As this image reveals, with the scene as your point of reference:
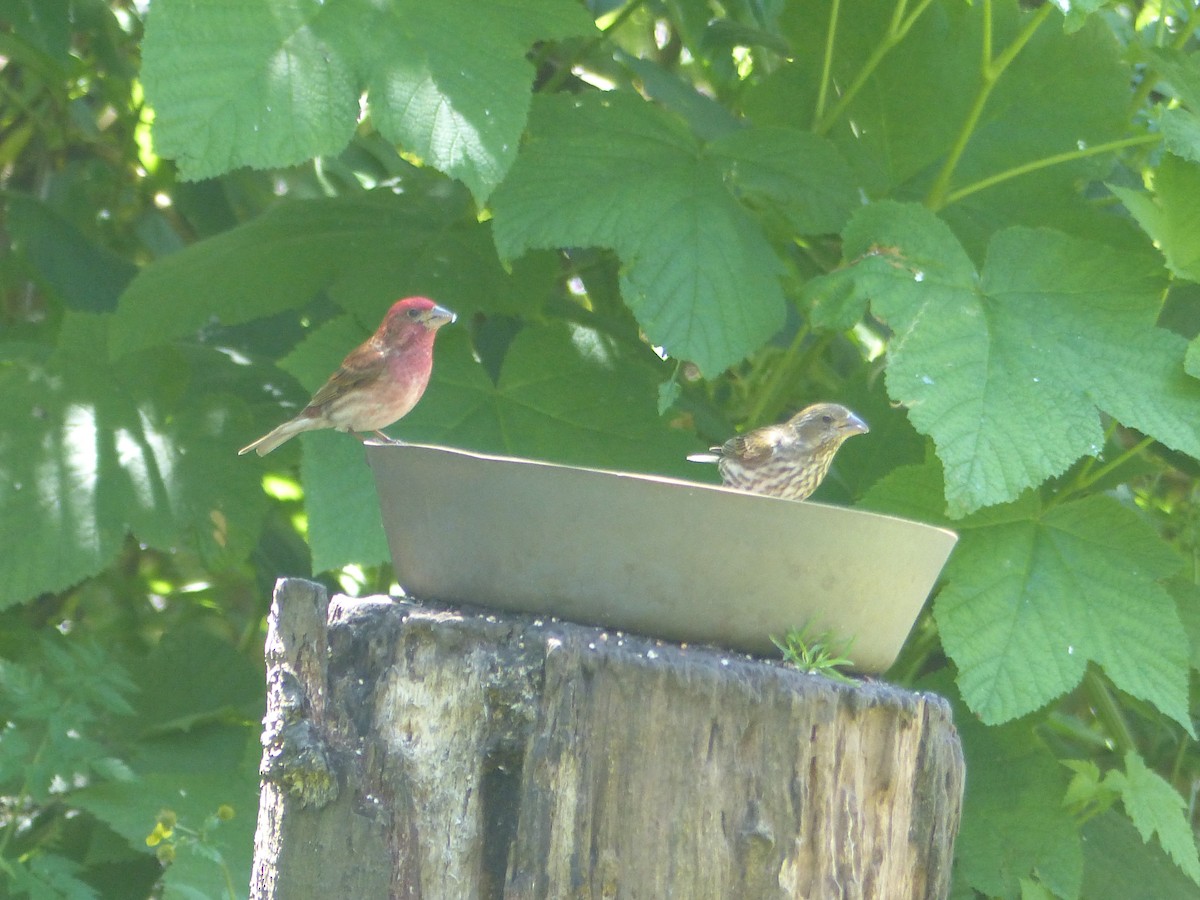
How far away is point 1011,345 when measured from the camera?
344 cm

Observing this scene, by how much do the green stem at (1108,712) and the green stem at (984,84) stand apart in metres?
1.50

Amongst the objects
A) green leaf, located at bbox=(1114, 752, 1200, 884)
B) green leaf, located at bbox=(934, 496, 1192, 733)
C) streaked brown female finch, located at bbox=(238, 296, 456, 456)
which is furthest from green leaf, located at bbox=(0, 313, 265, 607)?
green leaf, located at bbox=(1114, 752, 1200, 884)

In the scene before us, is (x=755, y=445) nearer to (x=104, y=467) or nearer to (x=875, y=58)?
(x=875, y=58)

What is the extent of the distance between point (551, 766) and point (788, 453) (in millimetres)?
2249

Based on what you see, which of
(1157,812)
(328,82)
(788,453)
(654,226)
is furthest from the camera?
(788,453)

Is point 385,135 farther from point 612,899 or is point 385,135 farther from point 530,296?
point 612,899

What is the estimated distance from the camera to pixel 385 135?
325 centimetres

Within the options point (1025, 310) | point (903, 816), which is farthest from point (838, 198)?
point (903, 816)

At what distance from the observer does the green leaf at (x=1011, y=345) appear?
324 centimetres

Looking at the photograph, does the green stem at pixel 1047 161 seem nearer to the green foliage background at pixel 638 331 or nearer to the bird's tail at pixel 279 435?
the green foliage background at pixel 638 331

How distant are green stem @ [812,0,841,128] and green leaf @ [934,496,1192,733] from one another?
1269 millimetres

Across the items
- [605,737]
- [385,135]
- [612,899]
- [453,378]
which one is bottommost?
[453,378]

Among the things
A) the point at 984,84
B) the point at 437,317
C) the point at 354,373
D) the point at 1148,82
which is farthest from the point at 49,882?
the point at 1148,82

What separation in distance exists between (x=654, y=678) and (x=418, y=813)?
0.39m
